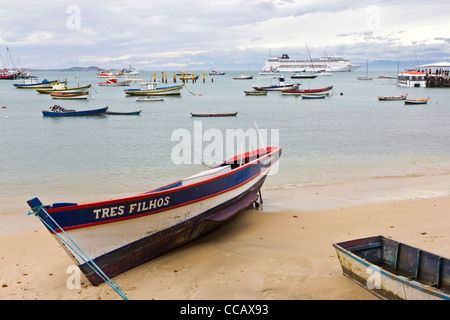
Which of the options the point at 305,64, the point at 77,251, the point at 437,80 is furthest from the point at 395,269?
the point at 305,64

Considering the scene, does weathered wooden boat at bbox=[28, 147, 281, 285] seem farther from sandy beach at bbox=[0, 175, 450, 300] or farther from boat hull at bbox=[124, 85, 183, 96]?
boat hull at bbox=[124, 85, 183, 96]

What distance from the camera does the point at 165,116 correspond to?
39812 millimetres

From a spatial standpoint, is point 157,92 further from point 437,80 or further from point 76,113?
point 437,80

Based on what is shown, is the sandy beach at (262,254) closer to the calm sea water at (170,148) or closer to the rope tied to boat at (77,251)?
the rope tied to boat at (77,251)

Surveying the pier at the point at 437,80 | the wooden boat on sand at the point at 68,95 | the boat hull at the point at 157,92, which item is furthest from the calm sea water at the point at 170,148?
the pier at the point at 437,80

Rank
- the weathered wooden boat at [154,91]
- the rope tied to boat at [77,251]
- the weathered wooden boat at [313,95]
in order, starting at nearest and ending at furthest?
the rope tied to boat at [77,251] < the weathered wooden boat at [313,95] < the weathered wooden boat at [154,91]

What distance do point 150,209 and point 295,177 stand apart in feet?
30.2

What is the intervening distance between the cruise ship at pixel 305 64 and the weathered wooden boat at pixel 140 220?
526 ft

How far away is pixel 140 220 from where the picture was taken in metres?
7.40

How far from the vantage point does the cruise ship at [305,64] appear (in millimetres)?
165250

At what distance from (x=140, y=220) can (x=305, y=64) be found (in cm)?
16606

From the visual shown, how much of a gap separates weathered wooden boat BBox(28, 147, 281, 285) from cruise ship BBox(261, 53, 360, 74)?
160 meters
